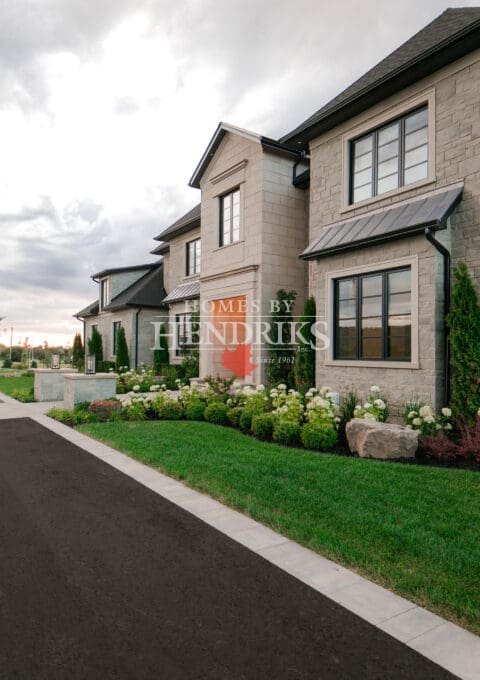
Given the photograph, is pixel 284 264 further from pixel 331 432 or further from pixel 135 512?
pixel 135 512

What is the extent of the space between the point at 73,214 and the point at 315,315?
17976mm

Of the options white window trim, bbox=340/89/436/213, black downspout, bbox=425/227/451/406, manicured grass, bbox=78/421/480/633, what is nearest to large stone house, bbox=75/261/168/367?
white window trim, bbox=340/89/436/213

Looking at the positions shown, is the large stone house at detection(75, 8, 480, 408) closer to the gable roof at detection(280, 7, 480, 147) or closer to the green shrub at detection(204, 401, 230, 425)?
the gable roof at detection(280, 7, 480, 147)

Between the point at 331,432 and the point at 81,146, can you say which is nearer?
the point at 331,432

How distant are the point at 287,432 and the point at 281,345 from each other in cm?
530

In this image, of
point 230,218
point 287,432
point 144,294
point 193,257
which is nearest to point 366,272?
point 287,432

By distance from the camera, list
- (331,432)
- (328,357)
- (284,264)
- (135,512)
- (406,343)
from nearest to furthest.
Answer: (135,512) → (331,432) → (406,343) → (328,357) → (284,264)

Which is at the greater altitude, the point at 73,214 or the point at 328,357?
the point at 73,214

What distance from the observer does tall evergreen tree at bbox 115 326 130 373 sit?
21.8 metres

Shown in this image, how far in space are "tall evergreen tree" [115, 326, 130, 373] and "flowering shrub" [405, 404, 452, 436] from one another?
53.9 feet

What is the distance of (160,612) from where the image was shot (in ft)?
9.04

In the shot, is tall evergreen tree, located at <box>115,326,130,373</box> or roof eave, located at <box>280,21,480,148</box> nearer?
roof eave, located at <box>280,21,480,148</box>

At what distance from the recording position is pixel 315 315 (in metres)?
10.6

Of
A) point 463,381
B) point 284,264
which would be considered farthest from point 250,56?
point 463,381
